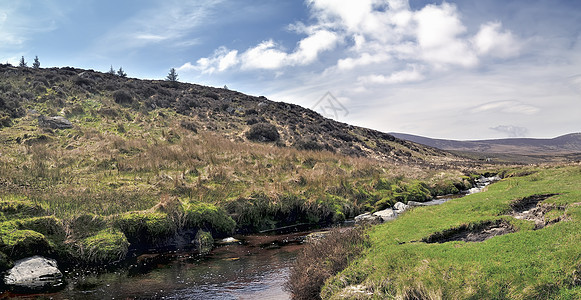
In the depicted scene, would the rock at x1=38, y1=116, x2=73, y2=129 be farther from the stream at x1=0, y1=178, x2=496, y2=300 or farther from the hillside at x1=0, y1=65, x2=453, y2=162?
the stream at x1=0, y1=178, x2=496, y2=300

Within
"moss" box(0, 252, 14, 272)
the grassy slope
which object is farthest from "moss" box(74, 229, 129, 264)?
the grassy slope

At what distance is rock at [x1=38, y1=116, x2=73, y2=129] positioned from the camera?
36875 millimetres

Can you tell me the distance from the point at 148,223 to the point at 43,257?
467cm

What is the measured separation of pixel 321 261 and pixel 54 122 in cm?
4011

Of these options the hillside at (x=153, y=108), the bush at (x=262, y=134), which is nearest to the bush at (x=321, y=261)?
the hillside at (x=153, y=108)

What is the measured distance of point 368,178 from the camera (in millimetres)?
33500

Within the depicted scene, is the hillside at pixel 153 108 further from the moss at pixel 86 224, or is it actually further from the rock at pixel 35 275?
the rock at pixel 35 275

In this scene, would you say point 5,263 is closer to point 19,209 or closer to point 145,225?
point 19,209

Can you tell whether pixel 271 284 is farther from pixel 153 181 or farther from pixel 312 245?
pixel 153 181

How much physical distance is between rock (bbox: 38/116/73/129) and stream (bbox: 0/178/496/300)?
2980 cm

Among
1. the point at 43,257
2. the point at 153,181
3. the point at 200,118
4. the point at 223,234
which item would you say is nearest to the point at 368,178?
the point at 223,234

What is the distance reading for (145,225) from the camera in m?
17.2

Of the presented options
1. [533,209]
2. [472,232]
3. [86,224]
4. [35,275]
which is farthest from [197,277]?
[533,209]

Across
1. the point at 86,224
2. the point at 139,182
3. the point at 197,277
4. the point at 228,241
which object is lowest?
the point at 197,277
